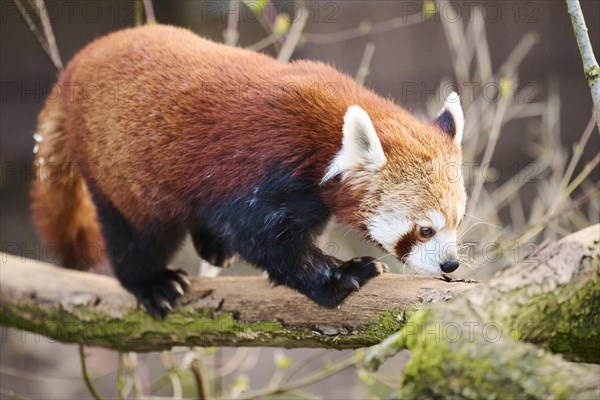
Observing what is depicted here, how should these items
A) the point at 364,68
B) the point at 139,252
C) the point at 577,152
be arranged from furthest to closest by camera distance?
the point at 364,68 → the point at 577,152 → the point at 139,252

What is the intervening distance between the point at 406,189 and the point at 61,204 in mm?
2181

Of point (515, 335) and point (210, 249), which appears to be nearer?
point (515, 335)

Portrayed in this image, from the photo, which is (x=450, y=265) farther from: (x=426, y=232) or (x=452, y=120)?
(x=452, y=120)

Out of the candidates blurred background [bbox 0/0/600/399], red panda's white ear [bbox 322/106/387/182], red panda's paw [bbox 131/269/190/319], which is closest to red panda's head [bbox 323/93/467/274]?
red panda's white ear [bbox 322/106/387/182]

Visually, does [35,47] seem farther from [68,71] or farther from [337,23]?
[68,71]

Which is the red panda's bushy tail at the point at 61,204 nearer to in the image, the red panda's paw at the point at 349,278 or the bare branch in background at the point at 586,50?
the red panda's paw at the point at 349,278

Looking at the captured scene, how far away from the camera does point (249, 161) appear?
3133 mm

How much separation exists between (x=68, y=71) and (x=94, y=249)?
1.06 meters

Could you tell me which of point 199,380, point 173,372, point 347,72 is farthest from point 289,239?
point 347,72

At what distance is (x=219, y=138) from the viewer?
321 centimetres

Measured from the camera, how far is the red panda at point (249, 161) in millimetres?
3004

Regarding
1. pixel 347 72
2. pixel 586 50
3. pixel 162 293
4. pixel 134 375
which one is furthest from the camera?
pixel 347 72

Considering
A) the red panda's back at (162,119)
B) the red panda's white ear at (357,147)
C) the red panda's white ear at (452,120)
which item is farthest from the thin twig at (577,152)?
the red panda's back at (162,119)

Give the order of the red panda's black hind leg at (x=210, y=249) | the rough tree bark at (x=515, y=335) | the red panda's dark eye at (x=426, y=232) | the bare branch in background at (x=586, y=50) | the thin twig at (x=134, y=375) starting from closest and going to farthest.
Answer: the rough tree bark at (x=515, y=335), the bare branch in background at (x=586, y=50), the red panda's dark eye at (x=426, y=232), the red panda's black hind leg at (x=210, y=249), the thin twig at (x=134, y=375)
